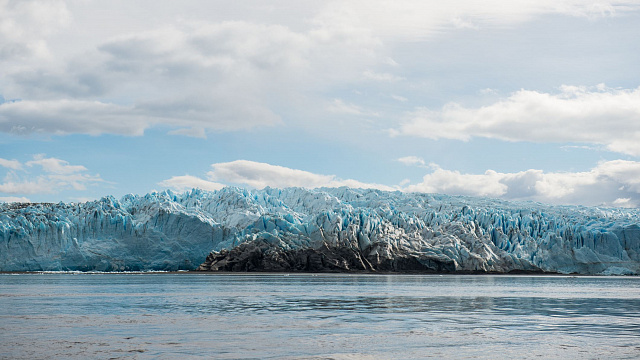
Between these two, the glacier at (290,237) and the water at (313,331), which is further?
the glacier at (290,237)

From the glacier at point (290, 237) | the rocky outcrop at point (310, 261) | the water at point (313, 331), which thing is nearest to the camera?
the water at point (313, 331)

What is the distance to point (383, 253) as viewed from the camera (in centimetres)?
12706

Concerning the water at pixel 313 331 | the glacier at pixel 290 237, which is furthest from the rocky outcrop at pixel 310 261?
the water at pixel 313 331

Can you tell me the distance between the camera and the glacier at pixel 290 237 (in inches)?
4569

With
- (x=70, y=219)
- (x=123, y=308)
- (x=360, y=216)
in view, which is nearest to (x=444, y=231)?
(x=360, y=216)

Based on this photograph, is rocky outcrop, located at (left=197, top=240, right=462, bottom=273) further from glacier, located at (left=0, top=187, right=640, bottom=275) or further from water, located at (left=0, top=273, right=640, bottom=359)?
water, located at (left=0, top=273, right=640, bottom=359)

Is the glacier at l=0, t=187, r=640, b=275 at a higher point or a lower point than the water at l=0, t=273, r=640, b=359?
higher

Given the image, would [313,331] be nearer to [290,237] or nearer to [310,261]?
[290,237]

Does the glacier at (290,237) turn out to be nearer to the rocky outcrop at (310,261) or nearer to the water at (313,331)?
the rocky outcrop at (310,261)

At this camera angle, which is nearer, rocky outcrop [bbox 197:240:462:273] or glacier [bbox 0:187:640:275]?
glacier [bbox 0:187:640:275]

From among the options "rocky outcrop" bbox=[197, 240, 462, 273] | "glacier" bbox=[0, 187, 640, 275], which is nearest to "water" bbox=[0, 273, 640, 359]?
"glacier" bbox=[0, 187, 640, 275]

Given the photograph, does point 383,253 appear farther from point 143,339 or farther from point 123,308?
point 143,339

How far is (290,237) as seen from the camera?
126m

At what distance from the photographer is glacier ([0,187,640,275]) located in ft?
381
